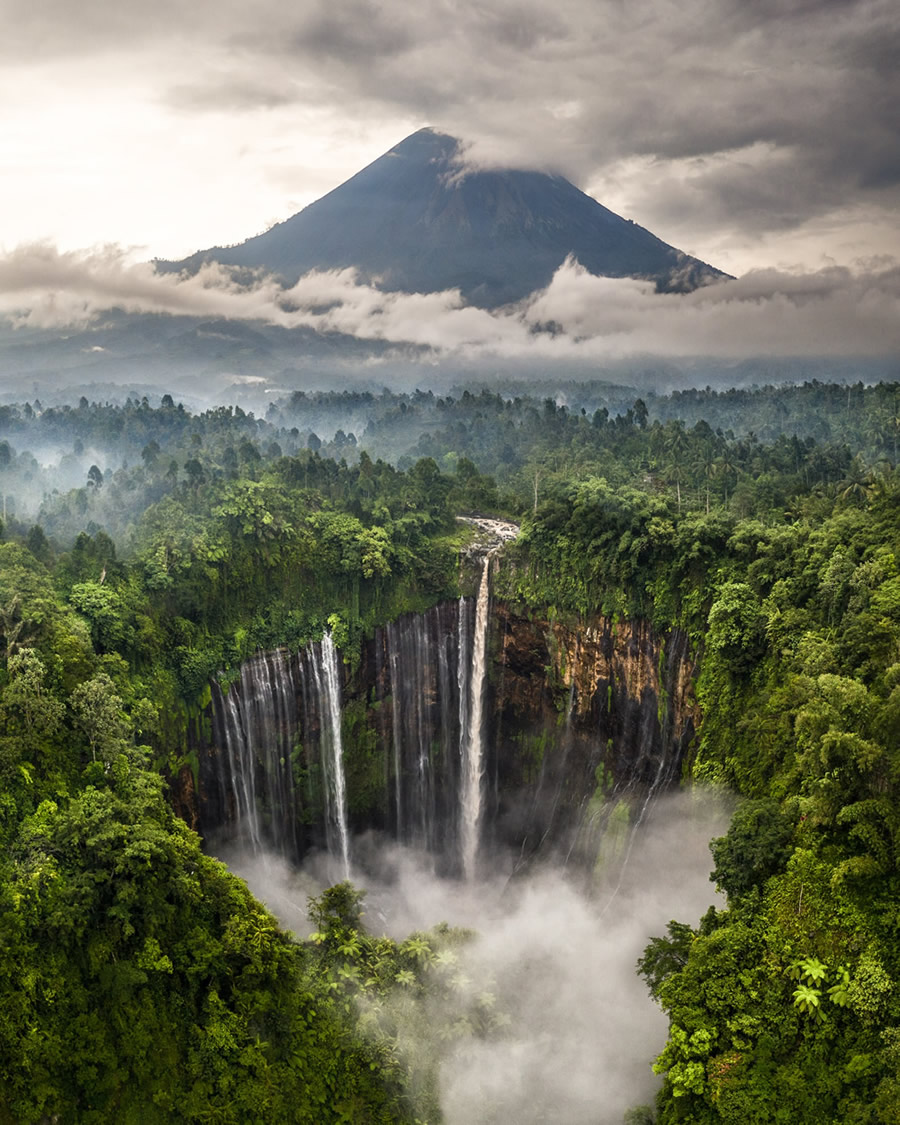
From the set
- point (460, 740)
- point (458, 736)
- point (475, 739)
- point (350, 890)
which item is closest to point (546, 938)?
point (350, 890)

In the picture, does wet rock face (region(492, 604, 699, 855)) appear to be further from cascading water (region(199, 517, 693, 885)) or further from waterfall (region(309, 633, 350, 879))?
waterfall (region(309, 633, 350, 879))

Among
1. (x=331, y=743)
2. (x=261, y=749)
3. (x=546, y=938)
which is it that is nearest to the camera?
(x=546, y=938)

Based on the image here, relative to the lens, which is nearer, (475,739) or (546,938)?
(546,938)

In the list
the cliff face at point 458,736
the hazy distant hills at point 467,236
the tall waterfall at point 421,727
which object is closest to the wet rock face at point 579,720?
the cliff face at point 458,736

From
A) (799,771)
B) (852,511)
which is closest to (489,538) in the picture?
(852,511)

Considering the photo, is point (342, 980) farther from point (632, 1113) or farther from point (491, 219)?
point (491, 219)

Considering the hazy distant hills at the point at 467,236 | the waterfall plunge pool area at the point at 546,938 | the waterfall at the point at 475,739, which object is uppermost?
the hazy distant hills at the point at 467,236

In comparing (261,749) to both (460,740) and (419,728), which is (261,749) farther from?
(460,740)

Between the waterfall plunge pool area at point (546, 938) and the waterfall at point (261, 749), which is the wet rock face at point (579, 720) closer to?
the waterfall plunge pool area at point (546, 938)
